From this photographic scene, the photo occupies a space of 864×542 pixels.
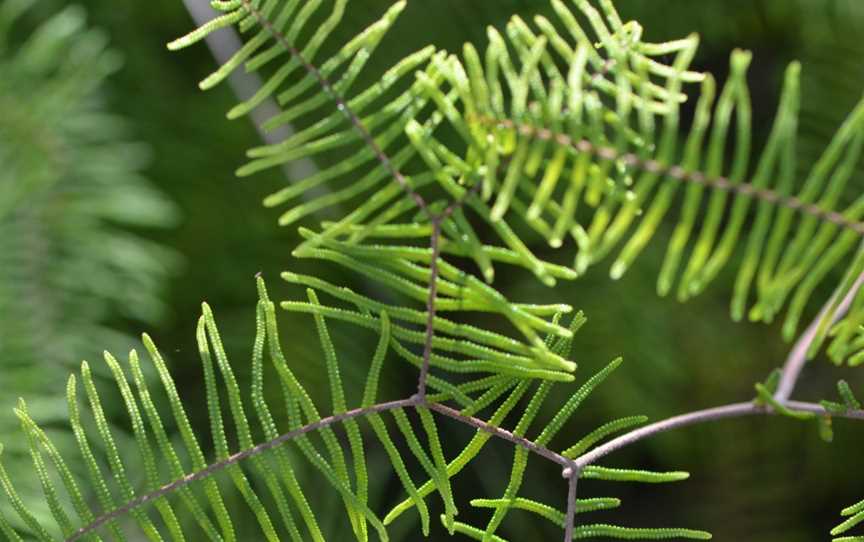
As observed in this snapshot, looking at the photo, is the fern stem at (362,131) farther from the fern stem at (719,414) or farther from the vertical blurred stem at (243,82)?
the vertical blurred stem at (243,82)

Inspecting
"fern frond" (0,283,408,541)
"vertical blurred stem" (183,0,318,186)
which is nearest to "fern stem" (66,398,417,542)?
"fern frond" (0,283,408,541)

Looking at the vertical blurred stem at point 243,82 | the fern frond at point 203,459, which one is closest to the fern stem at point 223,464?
the fern frond at point 203,459

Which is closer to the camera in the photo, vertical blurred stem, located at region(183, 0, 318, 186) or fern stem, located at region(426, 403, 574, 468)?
fern stem, located at region(426, 403, 574, 468)

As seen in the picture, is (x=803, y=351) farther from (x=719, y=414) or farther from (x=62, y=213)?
(x=62, y=213)

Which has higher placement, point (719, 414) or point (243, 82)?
point (243, 82)

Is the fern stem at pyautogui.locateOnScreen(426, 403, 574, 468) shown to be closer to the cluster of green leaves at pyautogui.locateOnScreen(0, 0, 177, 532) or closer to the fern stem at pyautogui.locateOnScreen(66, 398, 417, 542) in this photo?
the fern stem at pyautogui.locateOnScreen(66, 398, 417, 542)

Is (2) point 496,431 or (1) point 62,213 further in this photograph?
(1) point 62,213

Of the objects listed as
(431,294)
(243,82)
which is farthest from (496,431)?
(243,82)

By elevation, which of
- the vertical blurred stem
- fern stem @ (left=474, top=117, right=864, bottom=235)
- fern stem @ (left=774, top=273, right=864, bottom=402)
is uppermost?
the vertical blurred stem

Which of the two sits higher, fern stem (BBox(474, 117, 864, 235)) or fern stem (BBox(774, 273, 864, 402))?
fern stem (BBox(474, 117, 864, 235))
